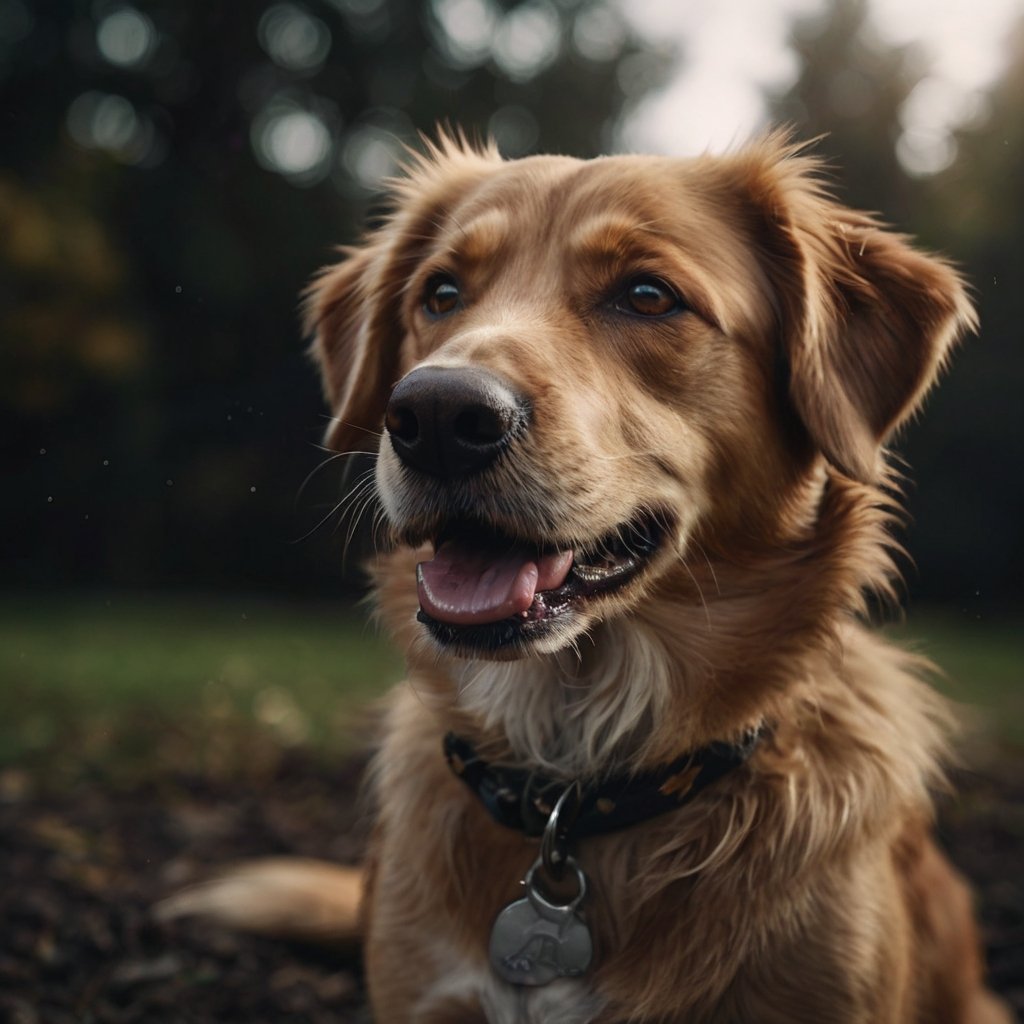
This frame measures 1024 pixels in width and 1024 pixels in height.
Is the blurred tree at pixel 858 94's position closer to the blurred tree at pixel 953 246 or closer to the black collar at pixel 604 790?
the blurred tree at pixel 953 246

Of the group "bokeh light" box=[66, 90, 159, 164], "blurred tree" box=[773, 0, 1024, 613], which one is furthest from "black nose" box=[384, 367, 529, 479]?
"bokeh light" box=[66, 90, 159, 164]

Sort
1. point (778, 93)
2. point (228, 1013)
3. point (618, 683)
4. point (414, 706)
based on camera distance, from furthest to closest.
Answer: point (778, 93) < point (228, 1013) < point (414, 706) < point (618, 683)

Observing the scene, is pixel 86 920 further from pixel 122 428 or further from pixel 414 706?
pixel 122 428

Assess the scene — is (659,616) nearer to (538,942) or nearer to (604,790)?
(604,790)

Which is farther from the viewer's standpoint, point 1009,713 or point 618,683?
point 1009,713

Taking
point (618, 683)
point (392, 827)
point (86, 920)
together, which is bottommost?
point (86, 920)

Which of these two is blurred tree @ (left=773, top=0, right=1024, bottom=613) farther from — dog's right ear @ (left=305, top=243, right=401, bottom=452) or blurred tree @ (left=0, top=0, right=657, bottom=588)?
dog's right ear @ (left=305, top=243, right=401, bottom=452)

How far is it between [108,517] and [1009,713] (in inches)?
492

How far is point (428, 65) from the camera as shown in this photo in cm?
1781

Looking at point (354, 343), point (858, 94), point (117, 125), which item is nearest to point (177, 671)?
point (354, 343)

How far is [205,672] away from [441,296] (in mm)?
6114

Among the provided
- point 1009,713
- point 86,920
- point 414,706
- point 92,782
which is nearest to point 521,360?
point 414,706

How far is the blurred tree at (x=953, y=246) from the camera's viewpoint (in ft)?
50.3

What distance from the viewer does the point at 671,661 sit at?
9.05 ft
